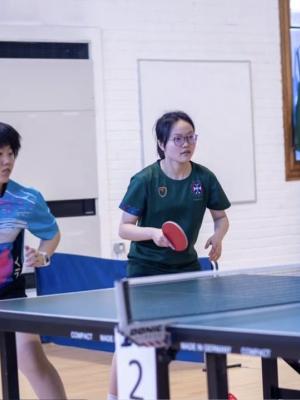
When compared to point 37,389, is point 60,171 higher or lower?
higher

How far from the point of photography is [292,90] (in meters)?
8.69

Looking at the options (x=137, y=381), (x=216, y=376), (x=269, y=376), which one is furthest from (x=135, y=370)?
(x=269, y=376)

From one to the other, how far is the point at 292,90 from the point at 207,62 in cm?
96

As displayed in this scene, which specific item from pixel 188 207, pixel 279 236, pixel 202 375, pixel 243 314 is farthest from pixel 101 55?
pixel 243 314

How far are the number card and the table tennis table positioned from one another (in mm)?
24

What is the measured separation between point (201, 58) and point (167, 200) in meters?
4.33

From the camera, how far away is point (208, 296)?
3.24 meters

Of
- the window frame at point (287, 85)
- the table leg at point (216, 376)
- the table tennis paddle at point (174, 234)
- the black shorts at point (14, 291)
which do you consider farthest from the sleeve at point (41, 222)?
the window frame at point (287, 85)

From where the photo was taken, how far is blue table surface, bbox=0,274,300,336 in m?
2.65

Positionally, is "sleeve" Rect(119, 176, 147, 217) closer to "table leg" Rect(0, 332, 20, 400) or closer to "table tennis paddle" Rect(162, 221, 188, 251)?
"table tennis paddle" Rect(162, 221, 188, 251)

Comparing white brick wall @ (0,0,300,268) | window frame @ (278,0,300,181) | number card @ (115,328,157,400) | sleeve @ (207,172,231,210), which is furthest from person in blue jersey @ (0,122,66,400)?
window frame @ (278,0,300,181)

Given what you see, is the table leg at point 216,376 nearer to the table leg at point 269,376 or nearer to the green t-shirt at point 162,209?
the table leg at point 269,376

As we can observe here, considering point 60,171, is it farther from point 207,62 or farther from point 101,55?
point 207,62

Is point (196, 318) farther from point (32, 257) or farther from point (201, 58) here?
point (201, 58)
